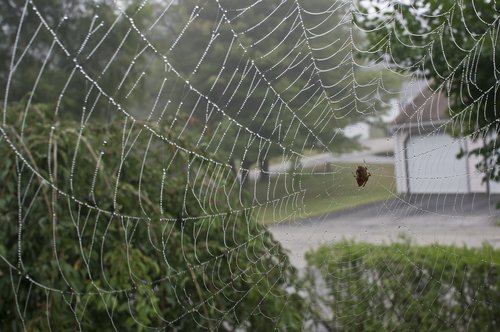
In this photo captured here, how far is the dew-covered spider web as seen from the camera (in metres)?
0.70

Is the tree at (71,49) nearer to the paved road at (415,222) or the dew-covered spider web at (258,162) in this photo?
the dew-covered spider web at (258,162)

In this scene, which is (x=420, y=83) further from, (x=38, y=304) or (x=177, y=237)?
(x=38, y=304)

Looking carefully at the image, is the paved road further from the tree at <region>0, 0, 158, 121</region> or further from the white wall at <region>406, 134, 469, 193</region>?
the tree at <region>0, 0, 158, 121</region>

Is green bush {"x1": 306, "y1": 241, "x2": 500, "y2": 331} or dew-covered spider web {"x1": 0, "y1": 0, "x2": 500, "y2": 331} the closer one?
dew-covered spider web {"x1": 0, "y1": 0, "x2": 500, "y2": 331}

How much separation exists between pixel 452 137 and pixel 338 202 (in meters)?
0.24

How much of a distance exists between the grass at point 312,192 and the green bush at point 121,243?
64mm

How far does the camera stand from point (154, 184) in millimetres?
1068

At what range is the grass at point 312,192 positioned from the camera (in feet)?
2.31

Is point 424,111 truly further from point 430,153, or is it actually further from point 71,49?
point 71,49

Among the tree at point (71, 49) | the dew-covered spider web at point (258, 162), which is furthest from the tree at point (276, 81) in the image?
the tree at point (71, 49)

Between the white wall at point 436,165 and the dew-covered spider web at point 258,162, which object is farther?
the white wall at point 436,165

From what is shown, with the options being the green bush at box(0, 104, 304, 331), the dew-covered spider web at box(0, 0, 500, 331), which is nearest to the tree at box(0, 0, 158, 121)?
the dew-covered spider web at box(0, 0, 500, 331)

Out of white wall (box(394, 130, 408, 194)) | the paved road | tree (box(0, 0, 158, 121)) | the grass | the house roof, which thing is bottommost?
the paved road

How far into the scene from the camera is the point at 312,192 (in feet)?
2.39
